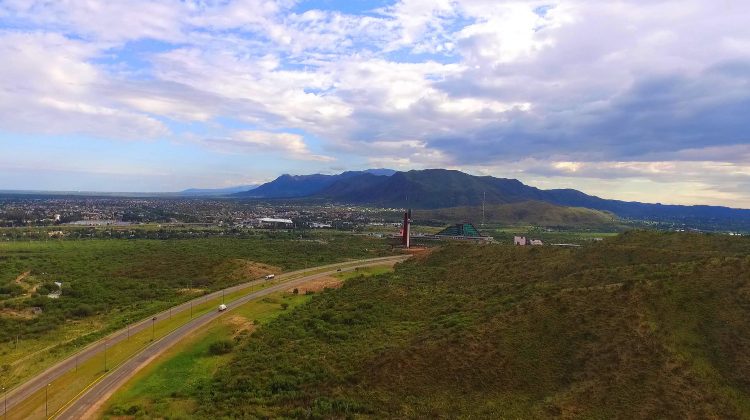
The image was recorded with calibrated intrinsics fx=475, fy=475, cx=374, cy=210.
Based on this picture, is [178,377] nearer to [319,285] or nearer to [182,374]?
[182,374]

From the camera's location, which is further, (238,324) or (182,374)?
(238,324)

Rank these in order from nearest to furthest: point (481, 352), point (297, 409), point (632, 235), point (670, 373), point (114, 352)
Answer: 1. point (670, 373)
2. point (297, 409)
3. point (481, 352)
4. point (114, 352)
5. point (632, 235)

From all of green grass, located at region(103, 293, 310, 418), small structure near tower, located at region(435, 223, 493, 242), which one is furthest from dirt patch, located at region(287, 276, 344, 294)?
small structure near tower, located at region(435, 223, 493, 242)

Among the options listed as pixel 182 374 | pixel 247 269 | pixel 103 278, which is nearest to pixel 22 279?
pixel 103 278

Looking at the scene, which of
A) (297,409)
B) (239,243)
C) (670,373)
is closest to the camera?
(670,373)

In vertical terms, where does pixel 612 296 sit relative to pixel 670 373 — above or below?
above

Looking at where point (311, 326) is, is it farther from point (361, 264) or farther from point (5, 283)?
point (5, 283)

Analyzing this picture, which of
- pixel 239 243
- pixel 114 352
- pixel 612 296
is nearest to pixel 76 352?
pixel 114 352

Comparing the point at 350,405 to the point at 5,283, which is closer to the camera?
the point at 350,405
